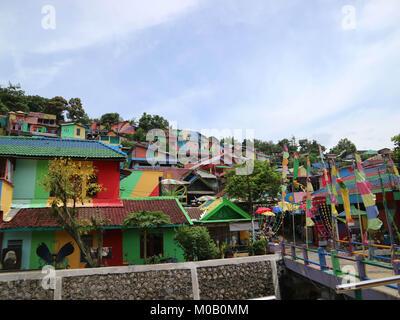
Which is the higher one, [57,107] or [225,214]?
[57,107]

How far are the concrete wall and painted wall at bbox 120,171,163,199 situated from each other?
1277 cm

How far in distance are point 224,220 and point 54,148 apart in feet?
34.4

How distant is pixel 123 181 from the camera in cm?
2472

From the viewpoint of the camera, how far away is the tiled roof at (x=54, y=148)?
15.1 meters

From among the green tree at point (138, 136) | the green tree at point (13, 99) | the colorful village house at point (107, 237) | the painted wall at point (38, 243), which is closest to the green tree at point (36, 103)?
the green tree at point (13, 99)

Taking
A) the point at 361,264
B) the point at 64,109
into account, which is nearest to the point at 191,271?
the point at 361,264

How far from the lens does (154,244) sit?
1562 centimetres

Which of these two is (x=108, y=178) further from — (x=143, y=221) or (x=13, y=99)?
(x=13, y=99)

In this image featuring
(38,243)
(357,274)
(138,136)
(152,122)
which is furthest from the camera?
(152,122)

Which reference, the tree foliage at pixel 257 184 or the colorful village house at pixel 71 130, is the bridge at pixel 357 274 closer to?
the tree foliage at pixel 257 184

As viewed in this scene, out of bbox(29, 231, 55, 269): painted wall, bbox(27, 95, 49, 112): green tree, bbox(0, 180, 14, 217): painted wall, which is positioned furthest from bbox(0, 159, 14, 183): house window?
bbox(27, 95, 49, 112): green tree

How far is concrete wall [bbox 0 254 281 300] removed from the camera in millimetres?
10844

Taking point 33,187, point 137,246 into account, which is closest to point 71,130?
point 33,187
